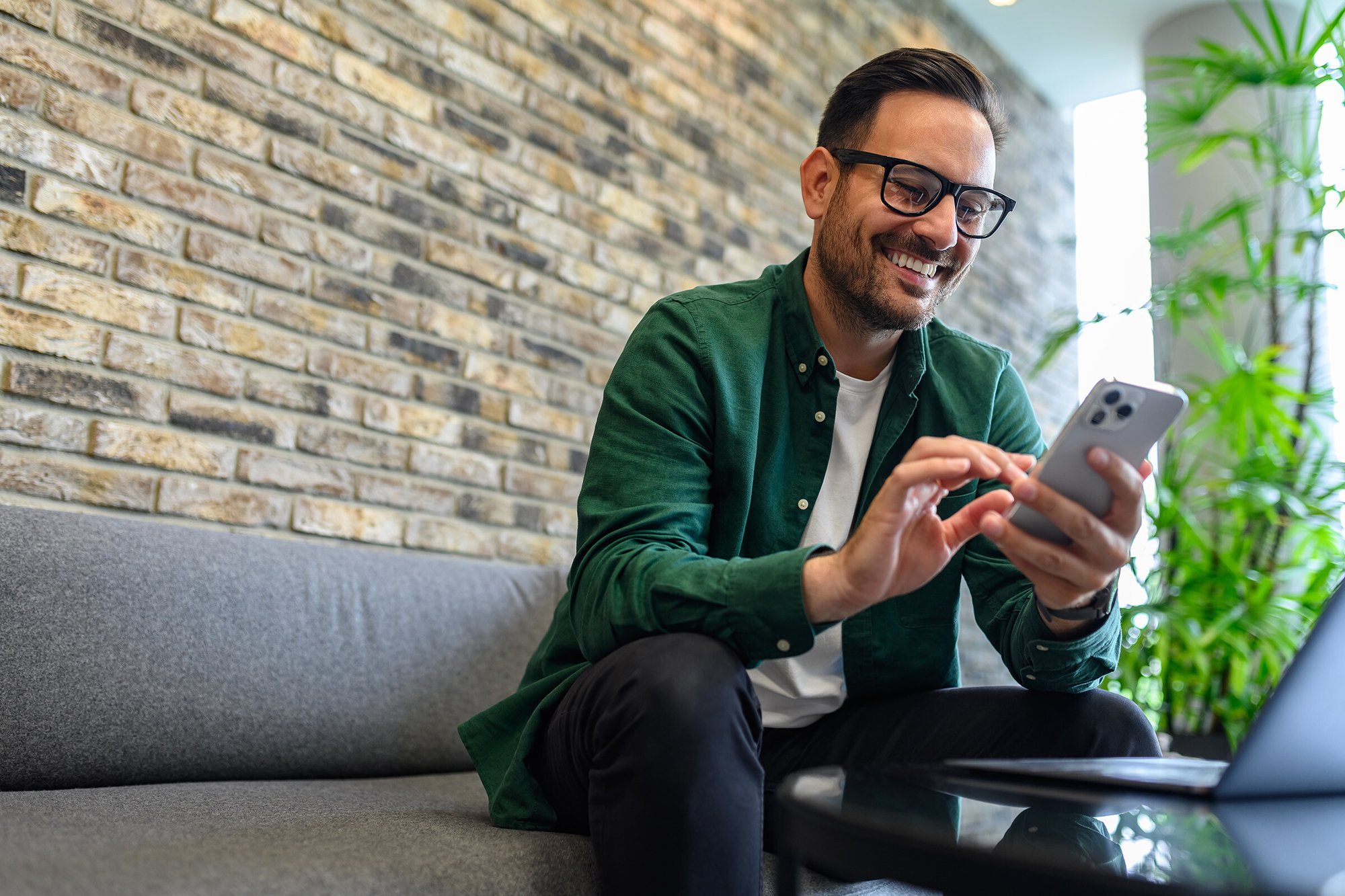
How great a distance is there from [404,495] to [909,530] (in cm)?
154

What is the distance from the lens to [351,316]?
89.7 inches

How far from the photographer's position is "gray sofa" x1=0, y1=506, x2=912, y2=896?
1023 millimetres

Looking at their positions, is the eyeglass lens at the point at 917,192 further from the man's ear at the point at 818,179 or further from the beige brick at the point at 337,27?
the beige brick at the point at 337,27

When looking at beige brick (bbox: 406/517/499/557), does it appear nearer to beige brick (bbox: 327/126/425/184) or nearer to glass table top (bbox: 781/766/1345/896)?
beige brick (bbox: 327/126/425/184)

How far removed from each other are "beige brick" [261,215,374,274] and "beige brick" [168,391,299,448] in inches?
13.0

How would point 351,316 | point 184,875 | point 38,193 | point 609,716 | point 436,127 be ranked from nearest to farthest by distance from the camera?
point 184,875 < point 609,716 < point 38,193 < point 351,316 < point 436,127

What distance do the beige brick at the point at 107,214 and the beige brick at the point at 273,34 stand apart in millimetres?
428

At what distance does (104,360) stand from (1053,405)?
4.22m

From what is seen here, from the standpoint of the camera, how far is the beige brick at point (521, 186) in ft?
8.52

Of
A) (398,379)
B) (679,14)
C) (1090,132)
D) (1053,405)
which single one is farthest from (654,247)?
(1090,132)

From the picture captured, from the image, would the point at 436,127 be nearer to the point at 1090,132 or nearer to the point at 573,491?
the point at 573,491

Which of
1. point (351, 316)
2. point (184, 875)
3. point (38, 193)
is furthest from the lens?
point (351, 316)

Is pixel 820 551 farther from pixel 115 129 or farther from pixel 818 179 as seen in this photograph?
pixel 115 129

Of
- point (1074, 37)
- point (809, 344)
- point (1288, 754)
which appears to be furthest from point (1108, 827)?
point (1074, 37)
